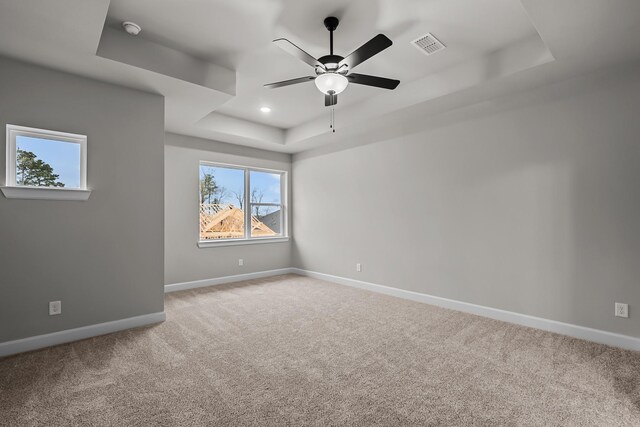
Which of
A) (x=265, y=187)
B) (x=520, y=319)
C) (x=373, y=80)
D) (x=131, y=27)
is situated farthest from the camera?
(x=265, y=187)

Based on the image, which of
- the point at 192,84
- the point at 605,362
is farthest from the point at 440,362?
the point at 192,84

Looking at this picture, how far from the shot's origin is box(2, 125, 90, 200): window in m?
2.73

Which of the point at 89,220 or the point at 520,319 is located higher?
the point at 89,220

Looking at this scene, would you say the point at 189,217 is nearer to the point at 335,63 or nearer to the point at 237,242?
the point at 237,242

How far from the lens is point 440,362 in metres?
2.51

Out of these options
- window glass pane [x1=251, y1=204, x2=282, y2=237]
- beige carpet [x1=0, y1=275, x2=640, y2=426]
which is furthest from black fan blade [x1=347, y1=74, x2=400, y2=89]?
window glass pane [x1=251, y1=204, x2=282, y2=237]

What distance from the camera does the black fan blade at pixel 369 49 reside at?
87.2 inches

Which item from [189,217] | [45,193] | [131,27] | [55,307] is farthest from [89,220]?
[189,217]

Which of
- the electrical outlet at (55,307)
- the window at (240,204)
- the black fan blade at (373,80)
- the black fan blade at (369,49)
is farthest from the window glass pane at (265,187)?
the black fan blade at (369,49)

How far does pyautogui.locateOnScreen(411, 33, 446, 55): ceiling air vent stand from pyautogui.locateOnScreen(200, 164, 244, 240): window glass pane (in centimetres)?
377

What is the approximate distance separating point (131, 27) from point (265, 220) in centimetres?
394

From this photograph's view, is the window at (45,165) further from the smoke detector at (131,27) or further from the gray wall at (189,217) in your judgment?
the gray wall at (189,217)

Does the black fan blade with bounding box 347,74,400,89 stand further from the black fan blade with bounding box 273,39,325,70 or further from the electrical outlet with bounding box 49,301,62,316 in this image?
the electrical outlet with bounding box 49,301,62,316

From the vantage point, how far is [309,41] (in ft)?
9.50
